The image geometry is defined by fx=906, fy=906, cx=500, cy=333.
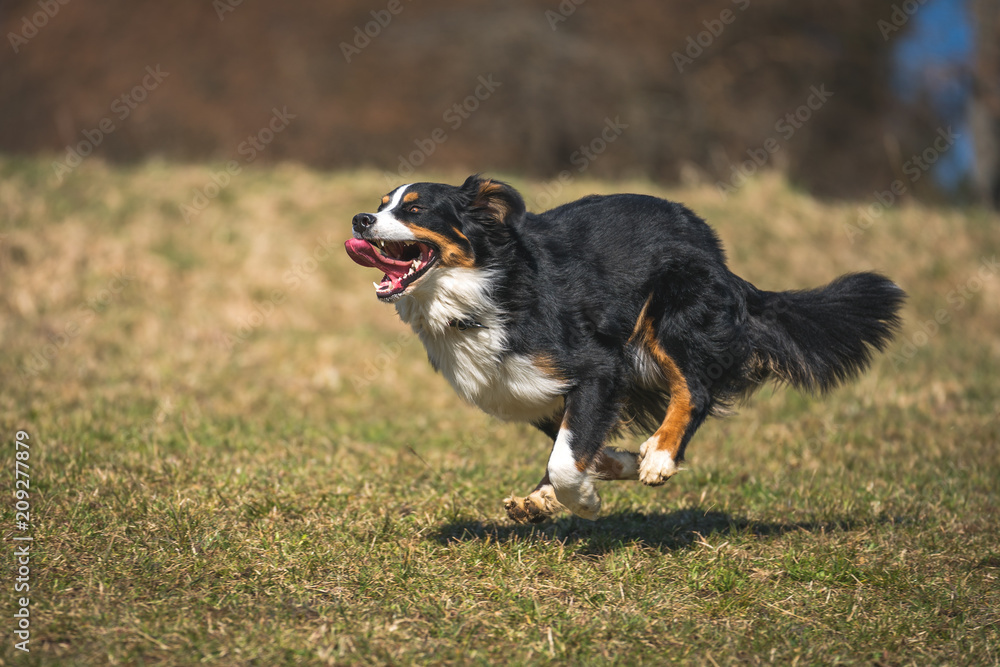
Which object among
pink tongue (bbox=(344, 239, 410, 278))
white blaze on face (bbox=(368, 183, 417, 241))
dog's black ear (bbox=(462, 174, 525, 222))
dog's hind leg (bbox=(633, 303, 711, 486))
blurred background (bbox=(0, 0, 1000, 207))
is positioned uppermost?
dog's black ear (bbox=(462, 174, 525, 222))

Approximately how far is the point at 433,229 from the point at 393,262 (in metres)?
0.22

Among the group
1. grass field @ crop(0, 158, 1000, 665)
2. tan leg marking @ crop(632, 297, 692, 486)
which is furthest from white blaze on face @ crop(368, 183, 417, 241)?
grass field @ crop(0, 158, 1000, 665)

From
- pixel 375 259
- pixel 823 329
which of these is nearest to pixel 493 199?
pixel 375 259

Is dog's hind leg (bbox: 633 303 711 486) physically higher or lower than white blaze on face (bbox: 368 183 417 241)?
lower

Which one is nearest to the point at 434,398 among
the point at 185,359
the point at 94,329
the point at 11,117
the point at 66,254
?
the point at 185,359

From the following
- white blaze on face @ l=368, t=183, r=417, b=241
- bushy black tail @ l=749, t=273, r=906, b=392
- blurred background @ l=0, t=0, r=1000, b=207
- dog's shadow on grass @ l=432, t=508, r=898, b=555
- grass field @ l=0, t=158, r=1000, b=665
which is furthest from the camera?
blurred background @ l=0, t=0, r=1000, b=207

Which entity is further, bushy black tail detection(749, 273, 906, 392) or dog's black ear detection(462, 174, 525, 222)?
bushy black tail detection(749, 273, 906, 392)

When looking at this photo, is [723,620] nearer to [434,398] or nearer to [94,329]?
[434,398]

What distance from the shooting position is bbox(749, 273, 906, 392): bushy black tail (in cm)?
430

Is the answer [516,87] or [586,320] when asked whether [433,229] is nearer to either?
[586,320]

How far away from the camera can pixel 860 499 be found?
198 inches

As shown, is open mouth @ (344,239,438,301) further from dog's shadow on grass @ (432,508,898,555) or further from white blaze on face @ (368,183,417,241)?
dog's shadow on grass @ (432,508,898,555)

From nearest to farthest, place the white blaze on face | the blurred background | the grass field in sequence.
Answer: the grass field → the white blaze on face → the blurred background

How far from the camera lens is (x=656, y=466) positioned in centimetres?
384
